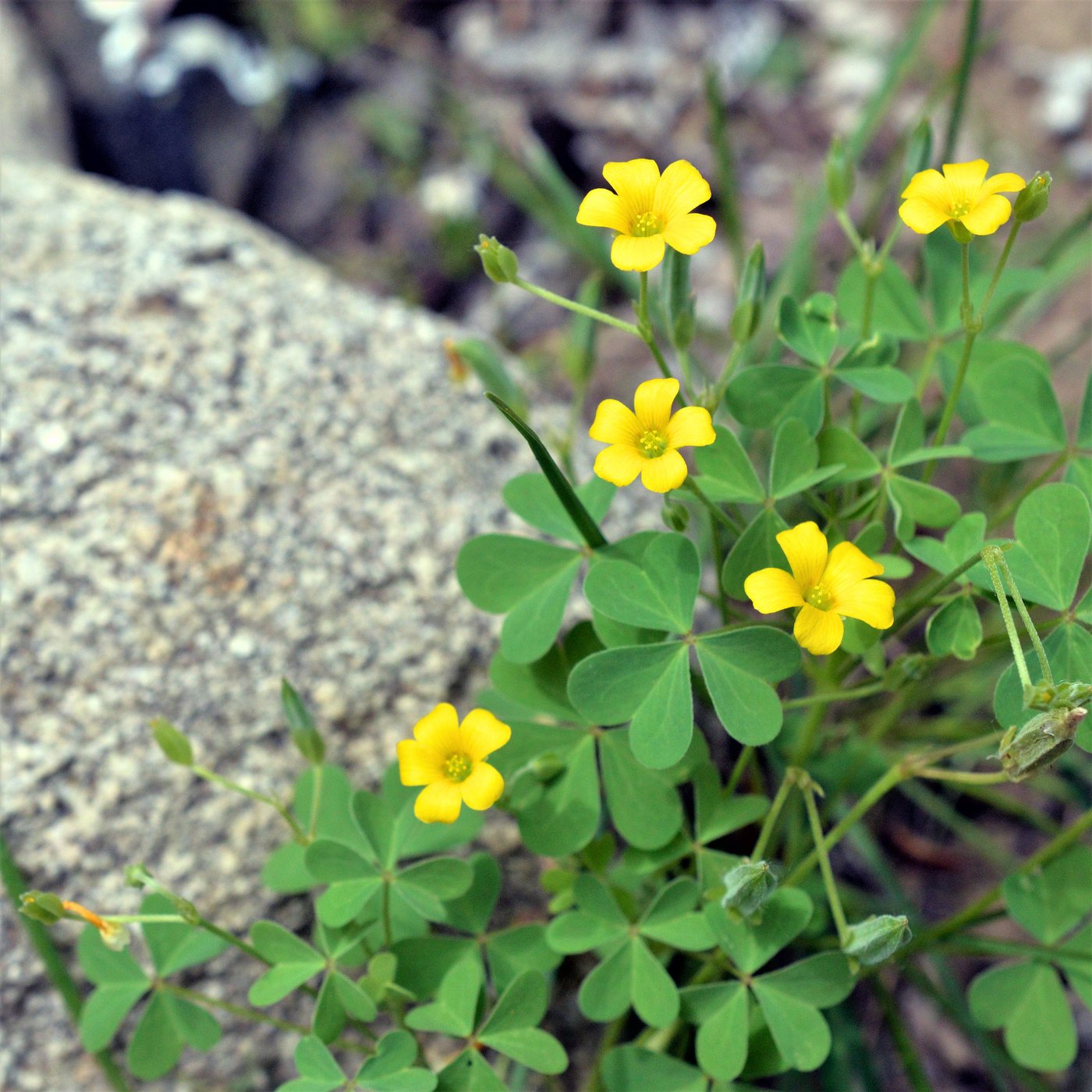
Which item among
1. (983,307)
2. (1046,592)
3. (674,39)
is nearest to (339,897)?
→ (1046,592)

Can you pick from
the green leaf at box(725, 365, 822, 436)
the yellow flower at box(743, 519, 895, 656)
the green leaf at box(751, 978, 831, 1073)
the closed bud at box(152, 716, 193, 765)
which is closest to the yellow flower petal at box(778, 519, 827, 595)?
the yellow flower at box(743, 519, 895, 656)

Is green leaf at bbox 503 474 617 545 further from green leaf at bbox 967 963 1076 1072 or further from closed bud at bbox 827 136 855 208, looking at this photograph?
green leaf at bbox 967 963 1076 1072

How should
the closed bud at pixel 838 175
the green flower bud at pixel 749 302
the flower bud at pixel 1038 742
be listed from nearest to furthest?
the flower bud at pixel 1038 742 → the green flower bud at pixel 749 302 → the closed bud at pixel 838 175

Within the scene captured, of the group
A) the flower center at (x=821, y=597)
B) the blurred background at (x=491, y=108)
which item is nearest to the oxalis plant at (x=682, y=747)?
the flower center at (x=821, y=597)

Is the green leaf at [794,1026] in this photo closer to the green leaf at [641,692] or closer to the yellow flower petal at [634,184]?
the green leaf at [641,692]

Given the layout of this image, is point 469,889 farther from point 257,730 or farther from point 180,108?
point 180,108

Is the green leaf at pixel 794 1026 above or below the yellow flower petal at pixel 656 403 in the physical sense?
below
